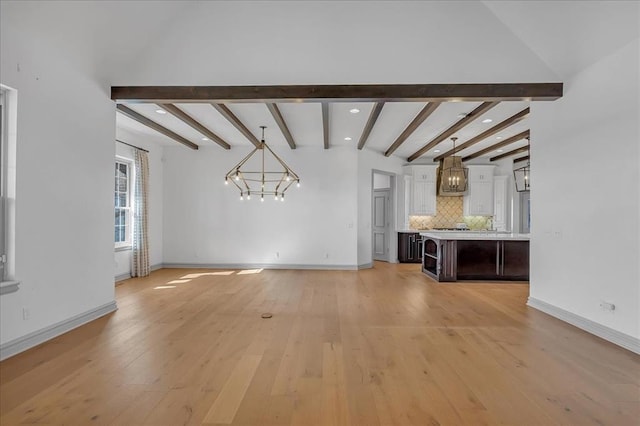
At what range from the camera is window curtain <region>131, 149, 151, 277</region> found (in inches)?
262

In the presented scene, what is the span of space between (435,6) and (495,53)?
3.06 ft

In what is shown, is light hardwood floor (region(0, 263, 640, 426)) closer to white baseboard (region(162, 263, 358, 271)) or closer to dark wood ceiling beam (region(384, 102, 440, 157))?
dark wood ceiling beam (region(384, 102, 440, 157))

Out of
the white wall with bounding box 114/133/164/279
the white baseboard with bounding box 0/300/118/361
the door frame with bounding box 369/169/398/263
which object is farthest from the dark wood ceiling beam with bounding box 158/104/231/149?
the door frame with bounding box 369/169/398/263

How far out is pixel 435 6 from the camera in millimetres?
3795

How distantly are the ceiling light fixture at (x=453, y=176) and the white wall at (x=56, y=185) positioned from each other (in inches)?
290

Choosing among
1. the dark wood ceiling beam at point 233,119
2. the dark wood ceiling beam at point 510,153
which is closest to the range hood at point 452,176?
the dark wood ceiling beam at point 510,153

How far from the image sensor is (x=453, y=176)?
824 centimetres

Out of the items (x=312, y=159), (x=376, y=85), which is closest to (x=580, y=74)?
(x=376, y=85)

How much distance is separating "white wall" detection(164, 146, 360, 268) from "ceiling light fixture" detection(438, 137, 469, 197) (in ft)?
8.37

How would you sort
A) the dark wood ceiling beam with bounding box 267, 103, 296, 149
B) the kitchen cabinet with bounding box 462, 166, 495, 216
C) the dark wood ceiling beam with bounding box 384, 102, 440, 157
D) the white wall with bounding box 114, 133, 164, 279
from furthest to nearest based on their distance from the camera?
1. the kitchen cabinet with bounding box 462, 166, 495, 216
2. the white wall with bounding box 114, 133, 164, 279
3. the dark wood ceiling beam with bounding box 267, 103, 296, 149
4. the dark wood ceiling beam with bounding box 384, 102, 440, 157

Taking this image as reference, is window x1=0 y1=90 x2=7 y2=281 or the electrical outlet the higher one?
window x1=0 y1=90 x2=7 y2=281

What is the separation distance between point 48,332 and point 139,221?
3716 mm

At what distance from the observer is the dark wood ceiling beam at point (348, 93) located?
13.0 ft

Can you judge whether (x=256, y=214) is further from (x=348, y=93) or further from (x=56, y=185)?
(x=56, y=185)
